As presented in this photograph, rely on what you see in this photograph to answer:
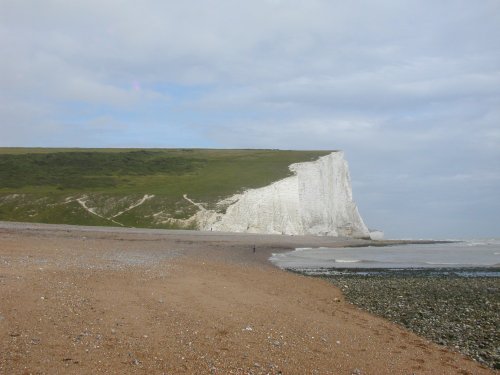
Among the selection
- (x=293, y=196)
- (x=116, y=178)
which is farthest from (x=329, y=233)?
(x=116, y=178)

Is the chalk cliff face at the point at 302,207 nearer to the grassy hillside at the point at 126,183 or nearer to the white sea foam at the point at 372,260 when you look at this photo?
the grassy hillside at the point at 126,183

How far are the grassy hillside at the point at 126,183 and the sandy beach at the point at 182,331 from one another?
155 ft

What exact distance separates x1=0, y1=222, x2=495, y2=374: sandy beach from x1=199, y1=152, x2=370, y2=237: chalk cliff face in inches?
1898

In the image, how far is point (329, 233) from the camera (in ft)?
271

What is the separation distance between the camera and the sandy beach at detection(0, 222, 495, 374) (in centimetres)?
877

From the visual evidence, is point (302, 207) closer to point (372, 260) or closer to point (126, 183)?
point (126, 183)

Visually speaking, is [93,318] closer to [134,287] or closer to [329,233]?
[134,287]

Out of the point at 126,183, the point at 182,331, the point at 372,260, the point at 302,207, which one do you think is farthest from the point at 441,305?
the point at 126,183

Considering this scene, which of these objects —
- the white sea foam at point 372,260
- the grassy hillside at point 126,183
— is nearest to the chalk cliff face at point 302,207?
the grassy hillside at point 126,183

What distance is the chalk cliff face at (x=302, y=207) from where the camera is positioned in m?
69.1

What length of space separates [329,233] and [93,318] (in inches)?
2919

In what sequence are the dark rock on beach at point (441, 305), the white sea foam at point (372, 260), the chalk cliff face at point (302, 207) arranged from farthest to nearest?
the chalk cliff face at point (302, 207) → the white sea foam at point (372, 260) → the dark rock on beach at point (441, 305)

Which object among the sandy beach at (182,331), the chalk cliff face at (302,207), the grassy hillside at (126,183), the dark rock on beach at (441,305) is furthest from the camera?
the chalk cliff face at (302,207)

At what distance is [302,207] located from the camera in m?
79.9
